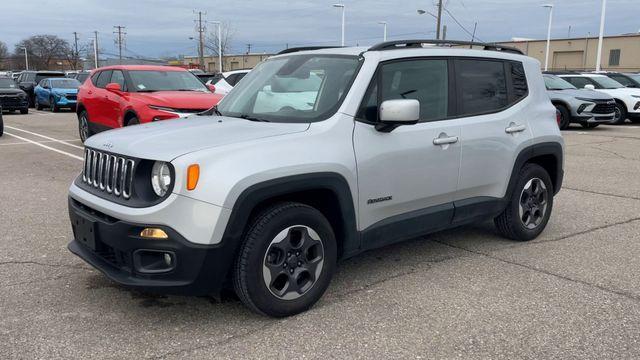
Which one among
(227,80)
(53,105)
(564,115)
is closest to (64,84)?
(53,105)

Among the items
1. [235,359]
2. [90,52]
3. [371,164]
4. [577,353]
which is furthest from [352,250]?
[90,52]

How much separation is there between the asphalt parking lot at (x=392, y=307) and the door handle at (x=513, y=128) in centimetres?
107

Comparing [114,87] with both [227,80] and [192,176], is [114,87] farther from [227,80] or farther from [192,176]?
[192,176]

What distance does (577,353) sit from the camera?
323 cm

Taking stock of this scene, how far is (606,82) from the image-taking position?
60.7 ft

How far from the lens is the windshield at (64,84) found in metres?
23.8

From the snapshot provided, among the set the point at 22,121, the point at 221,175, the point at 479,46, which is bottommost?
the point at 22,121

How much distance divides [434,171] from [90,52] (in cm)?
12384

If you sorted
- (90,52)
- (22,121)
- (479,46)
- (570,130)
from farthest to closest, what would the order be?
(90,52) → (22,121) → (570,130) → (479,46)

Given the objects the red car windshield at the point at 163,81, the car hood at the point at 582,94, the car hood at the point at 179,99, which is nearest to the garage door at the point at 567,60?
the car hood at the point at 582,94

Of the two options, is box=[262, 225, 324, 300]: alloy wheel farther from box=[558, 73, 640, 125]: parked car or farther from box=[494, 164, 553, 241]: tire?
box=[558, 73, 640, 125]: parked car

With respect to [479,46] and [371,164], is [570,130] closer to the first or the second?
[479,46]

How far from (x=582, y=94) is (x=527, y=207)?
12.3 meters

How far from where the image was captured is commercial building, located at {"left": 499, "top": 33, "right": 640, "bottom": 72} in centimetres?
6256
